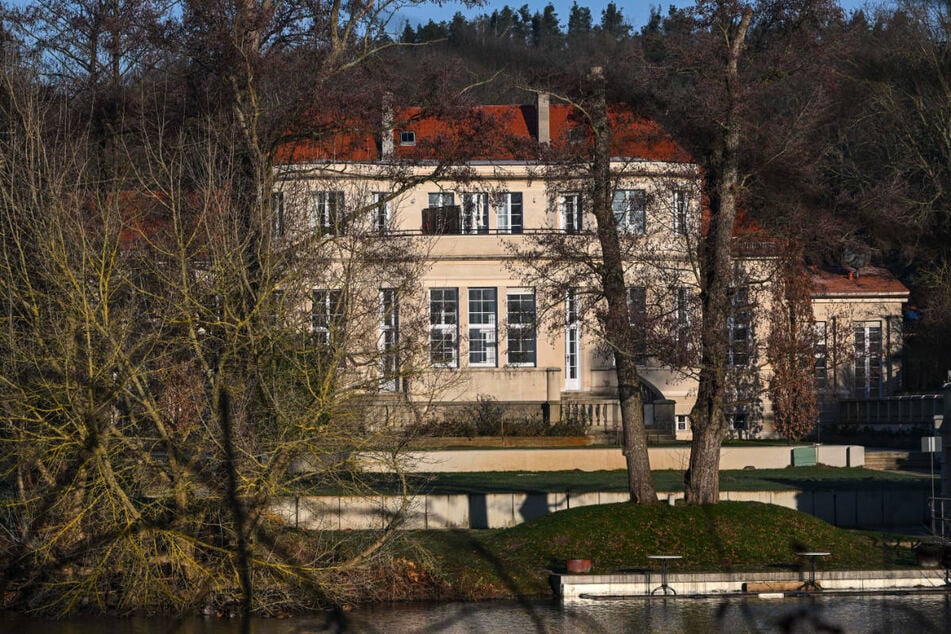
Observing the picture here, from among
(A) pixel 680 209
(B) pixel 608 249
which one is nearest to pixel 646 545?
(B) pixel 608 249

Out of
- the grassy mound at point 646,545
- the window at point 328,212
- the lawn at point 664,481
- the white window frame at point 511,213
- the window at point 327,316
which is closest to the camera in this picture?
the window at point 327,316

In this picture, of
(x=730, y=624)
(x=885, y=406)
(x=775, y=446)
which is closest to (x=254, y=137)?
(x=730, y=624)

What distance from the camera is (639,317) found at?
76.2 feet

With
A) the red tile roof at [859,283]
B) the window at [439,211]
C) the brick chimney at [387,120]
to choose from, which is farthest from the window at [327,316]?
the red tile roof at [859,283]

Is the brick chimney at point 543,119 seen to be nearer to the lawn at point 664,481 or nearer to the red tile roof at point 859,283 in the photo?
the red tile roof at point 859,283

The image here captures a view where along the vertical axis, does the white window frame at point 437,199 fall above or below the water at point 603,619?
above

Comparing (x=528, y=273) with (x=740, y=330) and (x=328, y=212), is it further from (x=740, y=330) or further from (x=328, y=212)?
(x=740, y=330)

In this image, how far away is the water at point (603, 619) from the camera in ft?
60.9

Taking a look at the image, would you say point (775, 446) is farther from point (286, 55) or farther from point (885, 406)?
point (286, 55)

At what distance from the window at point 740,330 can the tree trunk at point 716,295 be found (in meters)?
0.34

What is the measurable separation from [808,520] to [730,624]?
5.20 m

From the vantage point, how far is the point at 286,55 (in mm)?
27891

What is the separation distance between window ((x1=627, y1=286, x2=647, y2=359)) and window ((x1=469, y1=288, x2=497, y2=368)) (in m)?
19.4

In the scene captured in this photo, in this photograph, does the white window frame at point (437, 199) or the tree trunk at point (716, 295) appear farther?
the white window frame at point (437, 199)
